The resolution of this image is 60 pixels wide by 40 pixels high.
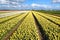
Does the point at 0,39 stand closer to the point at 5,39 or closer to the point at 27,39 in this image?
the point at 5,39

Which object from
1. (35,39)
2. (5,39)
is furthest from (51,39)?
(5,39)

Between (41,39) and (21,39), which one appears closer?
(21,39)

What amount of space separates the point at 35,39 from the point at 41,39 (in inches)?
52.0

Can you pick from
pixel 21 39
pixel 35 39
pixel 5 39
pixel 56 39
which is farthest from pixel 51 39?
pixel 5 39

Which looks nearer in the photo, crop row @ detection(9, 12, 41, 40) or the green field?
crop row @ detection(9, 12, 41, 40)

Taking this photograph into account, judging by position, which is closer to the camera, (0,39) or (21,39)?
(21,39)

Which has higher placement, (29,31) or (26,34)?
(26,34)

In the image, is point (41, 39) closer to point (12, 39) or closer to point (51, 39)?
point (51, 39)

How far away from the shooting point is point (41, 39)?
15633 mm

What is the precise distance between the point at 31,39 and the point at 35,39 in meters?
0.77

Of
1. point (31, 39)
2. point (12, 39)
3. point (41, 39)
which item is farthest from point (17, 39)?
point (41, 39)

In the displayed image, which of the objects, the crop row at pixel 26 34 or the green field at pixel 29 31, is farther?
the green field at pixel 29 31

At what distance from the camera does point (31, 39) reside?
45.6 ft

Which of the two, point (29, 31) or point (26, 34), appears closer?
point (26, 34)
